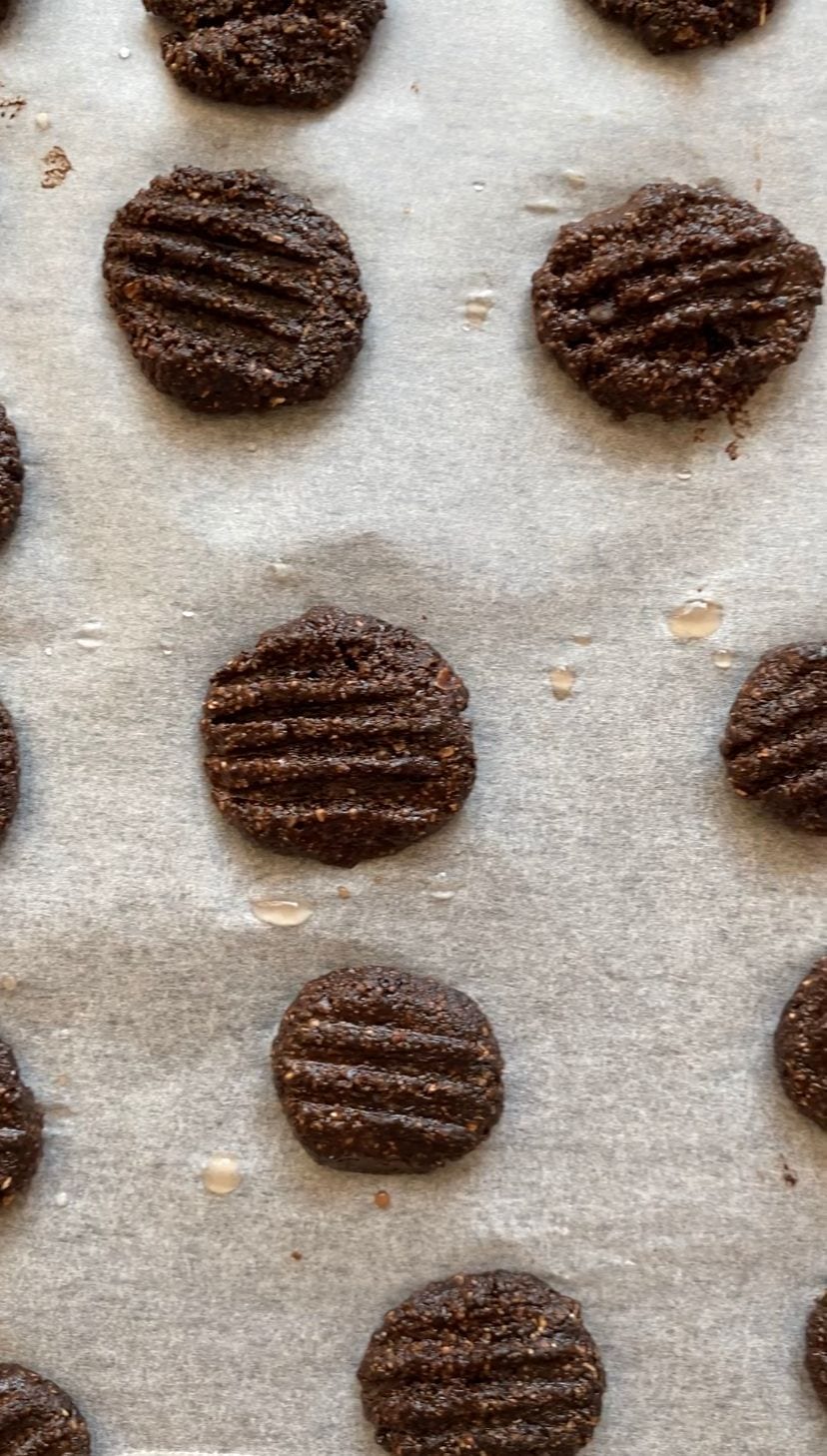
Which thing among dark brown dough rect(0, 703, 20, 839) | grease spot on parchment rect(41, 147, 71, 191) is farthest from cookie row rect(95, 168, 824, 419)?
dark brown dough rect(0, 703, 20, 839)

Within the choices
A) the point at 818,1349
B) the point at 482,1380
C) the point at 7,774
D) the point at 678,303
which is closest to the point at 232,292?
the point at 678,303

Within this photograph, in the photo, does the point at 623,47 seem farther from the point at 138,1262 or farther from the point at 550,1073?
the point at 138,1262

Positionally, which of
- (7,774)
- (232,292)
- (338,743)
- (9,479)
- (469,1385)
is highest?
(232,292)

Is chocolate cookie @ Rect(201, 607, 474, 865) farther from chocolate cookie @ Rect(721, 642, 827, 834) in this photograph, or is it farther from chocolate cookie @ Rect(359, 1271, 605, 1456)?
chocolate cookie @ Rect(359, 1271, 605, 1456)

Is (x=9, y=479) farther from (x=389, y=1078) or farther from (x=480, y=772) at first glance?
(x=389, y=1078)

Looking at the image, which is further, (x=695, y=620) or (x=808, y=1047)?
(x=695, y=620)

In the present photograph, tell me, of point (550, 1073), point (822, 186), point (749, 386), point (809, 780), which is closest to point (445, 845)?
point (550, 1073)
